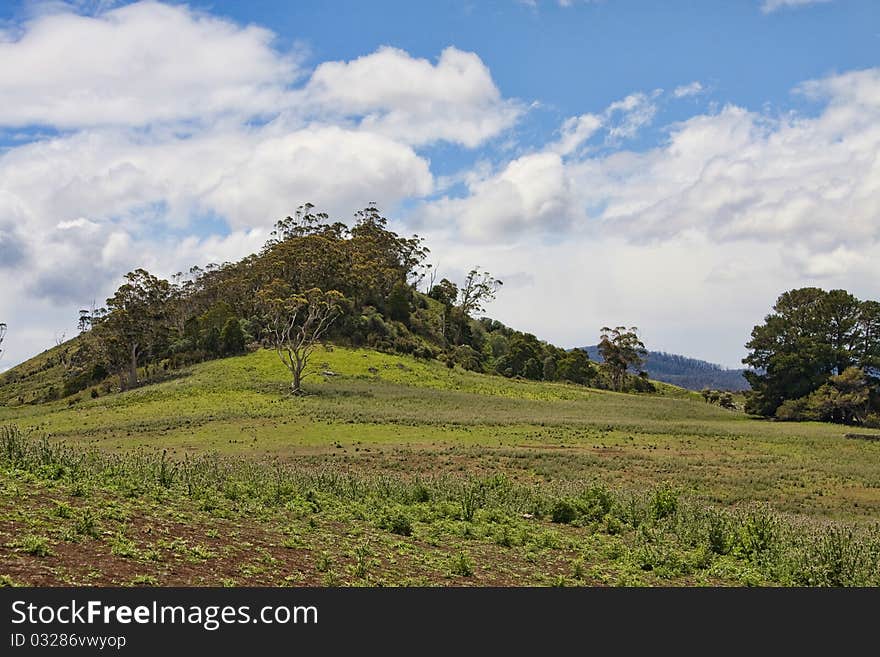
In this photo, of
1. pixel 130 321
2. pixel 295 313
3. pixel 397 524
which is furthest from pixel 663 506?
pixel 130 321

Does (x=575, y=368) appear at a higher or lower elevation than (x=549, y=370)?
higher

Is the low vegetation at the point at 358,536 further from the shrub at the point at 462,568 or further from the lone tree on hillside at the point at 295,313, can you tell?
the lone tree on hillside at the point at 295,313

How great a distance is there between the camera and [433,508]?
59.0 ft

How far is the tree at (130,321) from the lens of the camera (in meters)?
75.4

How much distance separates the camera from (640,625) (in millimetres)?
9094

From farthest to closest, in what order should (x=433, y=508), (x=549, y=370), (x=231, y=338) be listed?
(x=549, y=370), (x=231, y=338), (x=433, y=508)

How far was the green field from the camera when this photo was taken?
35.7ft

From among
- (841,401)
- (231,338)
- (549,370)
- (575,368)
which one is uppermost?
(231,338)

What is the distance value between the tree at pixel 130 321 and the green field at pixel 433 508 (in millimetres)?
31458

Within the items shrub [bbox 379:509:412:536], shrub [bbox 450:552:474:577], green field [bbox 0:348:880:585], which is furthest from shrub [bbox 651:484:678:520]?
shrub [bbox 450:552:474:577]

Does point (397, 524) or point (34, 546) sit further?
point (397, 524)

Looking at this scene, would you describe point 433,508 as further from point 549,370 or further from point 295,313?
point 549,370

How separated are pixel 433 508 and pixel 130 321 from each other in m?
67.3

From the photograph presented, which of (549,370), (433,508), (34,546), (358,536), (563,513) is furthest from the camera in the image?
(549,370)
